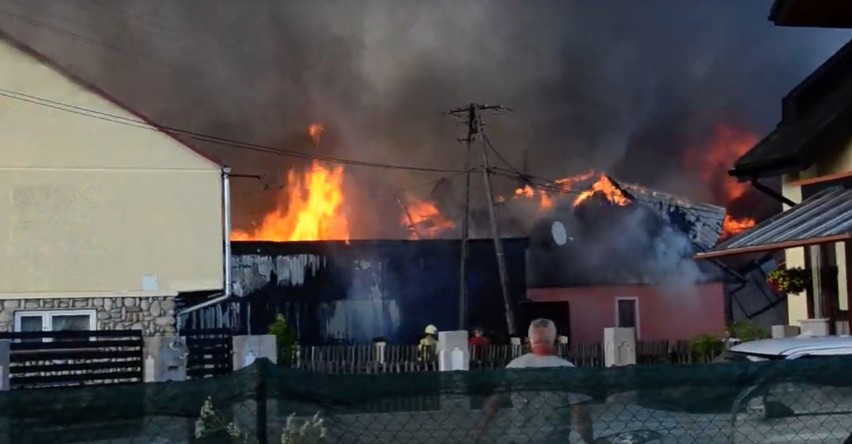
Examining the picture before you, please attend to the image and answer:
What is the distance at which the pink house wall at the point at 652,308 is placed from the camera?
34812 millimetres

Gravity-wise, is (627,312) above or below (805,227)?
below

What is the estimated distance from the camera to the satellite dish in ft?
122

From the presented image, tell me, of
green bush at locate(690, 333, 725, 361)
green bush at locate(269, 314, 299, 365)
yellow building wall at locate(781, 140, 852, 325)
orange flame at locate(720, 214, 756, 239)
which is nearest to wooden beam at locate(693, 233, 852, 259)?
yellow building wall at locate(781, 140, 852, 325)

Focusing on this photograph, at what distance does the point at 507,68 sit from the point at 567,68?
256 cm

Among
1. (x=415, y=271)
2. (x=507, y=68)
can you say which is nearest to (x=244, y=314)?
(x=415, y=271)

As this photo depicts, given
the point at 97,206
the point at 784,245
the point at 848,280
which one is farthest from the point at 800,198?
the point at 97,206

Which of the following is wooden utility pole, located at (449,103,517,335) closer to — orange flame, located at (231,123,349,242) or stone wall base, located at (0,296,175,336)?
orange flame, located at (231,123,349,242)

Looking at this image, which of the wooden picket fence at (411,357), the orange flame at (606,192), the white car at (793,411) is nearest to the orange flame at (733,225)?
the orange flame at (606,192)

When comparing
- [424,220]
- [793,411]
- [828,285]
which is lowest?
[793,411]

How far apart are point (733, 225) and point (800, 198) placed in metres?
30.5

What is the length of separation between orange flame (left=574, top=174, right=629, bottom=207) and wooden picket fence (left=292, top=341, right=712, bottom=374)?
50.5ft

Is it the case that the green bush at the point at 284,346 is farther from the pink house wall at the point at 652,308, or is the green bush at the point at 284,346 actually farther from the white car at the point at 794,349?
the pink house wall at the point at 652,308

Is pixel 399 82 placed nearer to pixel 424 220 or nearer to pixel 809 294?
pixel 424 220

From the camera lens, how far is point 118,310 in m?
21.1
